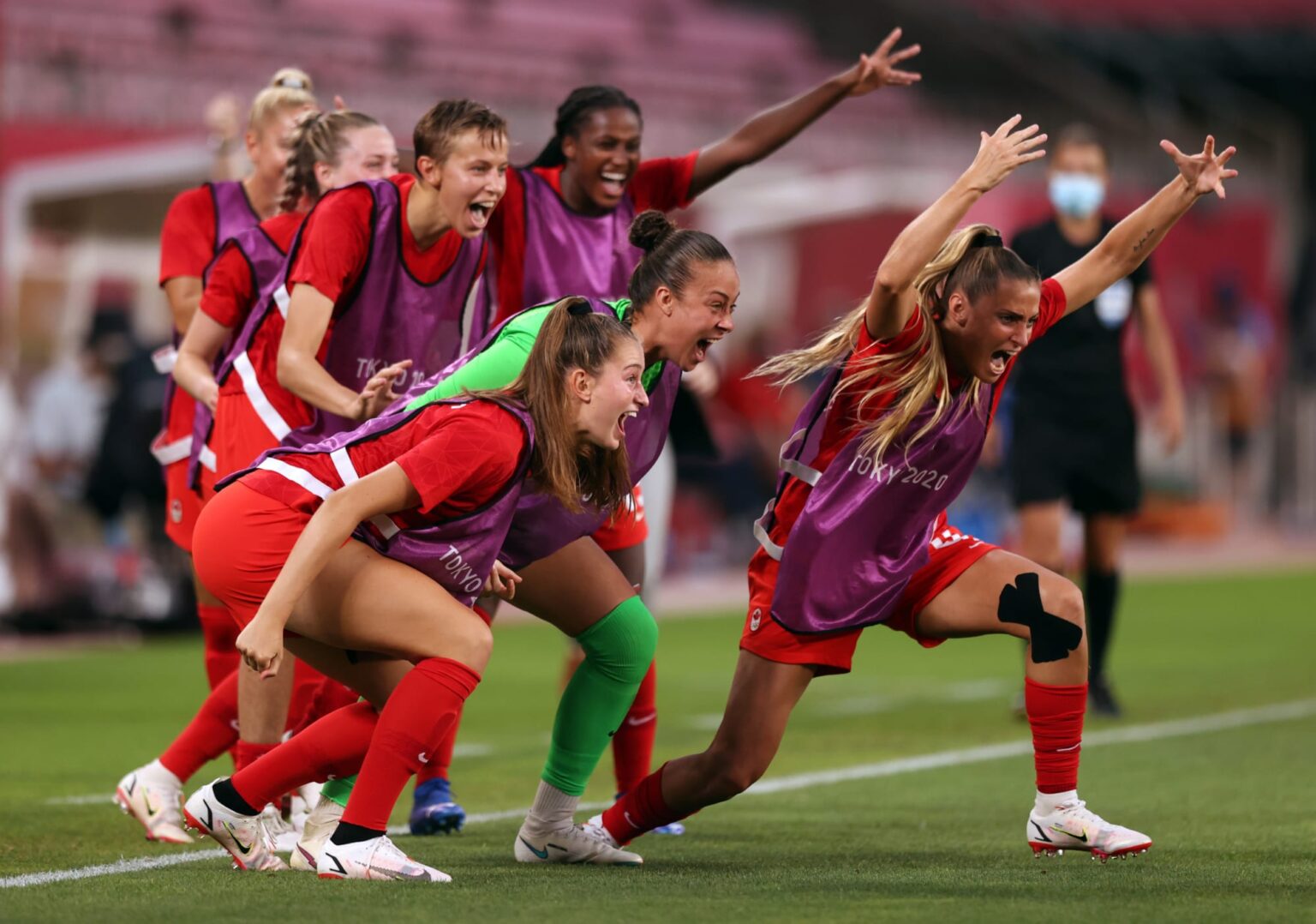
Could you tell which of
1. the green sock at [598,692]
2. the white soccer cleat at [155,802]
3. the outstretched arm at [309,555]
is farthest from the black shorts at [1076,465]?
the outstretched arm at [309,555]

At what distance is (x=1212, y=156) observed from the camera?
17.2 ft

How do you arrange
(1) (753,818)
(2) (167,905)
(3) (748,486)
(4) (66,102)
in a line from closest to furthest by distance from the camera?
(2) (167,905)
(1) (753,818)
(3) (748,486)
(4) (66,102)

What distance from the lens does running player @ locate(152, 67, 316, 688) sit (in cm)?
610

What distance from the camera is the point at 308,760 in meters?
4.77

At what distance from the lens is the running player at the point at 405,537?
15.1ft

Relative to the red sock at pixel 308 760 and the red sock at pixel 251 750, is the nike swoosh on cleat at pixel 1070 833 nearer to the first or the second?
the red sock at pixel 308 760

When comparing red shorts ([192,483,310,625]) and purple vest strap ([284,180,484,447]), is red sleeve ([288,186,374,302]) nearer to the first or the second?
purple vest strap ([284,180,484,447])

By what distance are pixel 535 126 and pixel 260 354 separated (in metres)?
18.4

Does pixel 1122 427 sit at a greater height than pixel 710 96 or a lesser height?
lesser

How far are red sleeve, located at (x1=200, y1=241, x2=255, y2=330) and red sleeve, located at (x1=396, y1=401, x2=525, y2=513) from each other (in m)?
1.39

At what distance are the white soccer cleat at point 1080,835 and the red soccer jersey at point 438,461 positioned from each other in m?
1.62

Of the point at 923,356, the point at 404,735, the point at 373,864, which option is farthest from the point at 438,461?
the point at 923,356

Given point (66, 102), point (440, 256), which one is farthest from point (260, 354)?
point (66, 102)

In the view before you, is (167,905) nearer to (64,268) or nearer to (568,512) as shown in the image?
(568,512)
